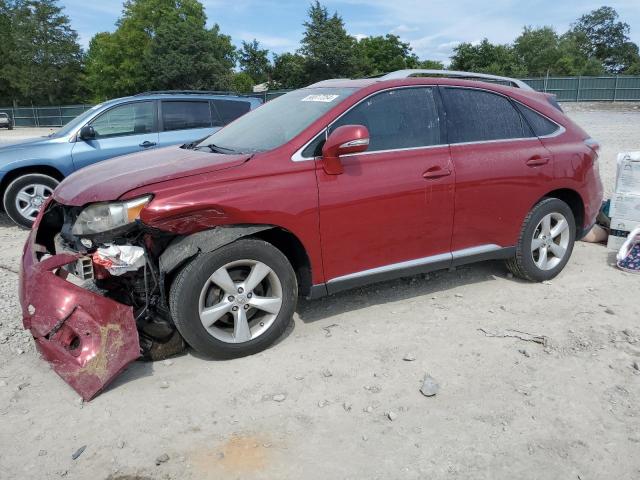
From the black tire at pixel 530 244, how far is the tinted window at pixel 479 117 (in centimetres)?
67

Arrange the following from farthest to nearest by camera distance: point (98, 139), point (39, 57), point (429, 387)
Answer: point (39, 57), point (98, 139), point (429, 387)

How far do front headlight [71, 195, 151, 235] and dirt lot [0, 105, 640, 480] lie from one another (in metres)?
0.92

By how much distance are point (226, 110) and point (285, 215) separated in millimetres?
5278

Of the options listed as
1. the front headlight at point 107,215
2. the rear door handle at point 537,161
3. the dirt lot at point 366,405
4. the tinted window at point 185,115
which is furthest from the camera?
the tinted window at point 185,115

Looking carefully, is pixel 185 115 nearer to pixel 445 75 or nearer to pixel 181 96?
pixel 181 96

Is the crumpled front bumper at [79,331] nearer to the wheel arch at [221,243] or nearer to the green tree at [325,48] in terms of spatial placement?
the wheel arch at [221,243]

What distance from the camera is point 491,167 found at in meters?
4.27

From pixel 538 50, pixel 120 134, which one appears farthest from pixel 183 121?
pixel 538 50

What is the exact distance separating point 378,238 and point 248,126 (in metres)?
1.45

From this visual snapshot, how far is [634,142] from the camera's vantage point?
14.2m

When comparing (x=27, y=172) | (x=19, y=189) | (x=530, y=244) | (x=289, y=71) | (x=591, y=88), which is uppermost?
(x=289, y=71)

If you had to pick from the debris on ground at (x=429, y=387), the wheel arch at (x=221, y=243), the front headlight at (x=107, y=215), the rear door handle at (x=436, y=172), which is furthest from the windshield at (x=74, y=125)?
the debris on ground at (x=429, y=387)

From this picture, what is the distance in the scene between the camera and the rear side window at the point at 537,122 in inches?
182

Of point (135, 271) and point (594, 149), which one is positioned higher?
point (594, 149)
